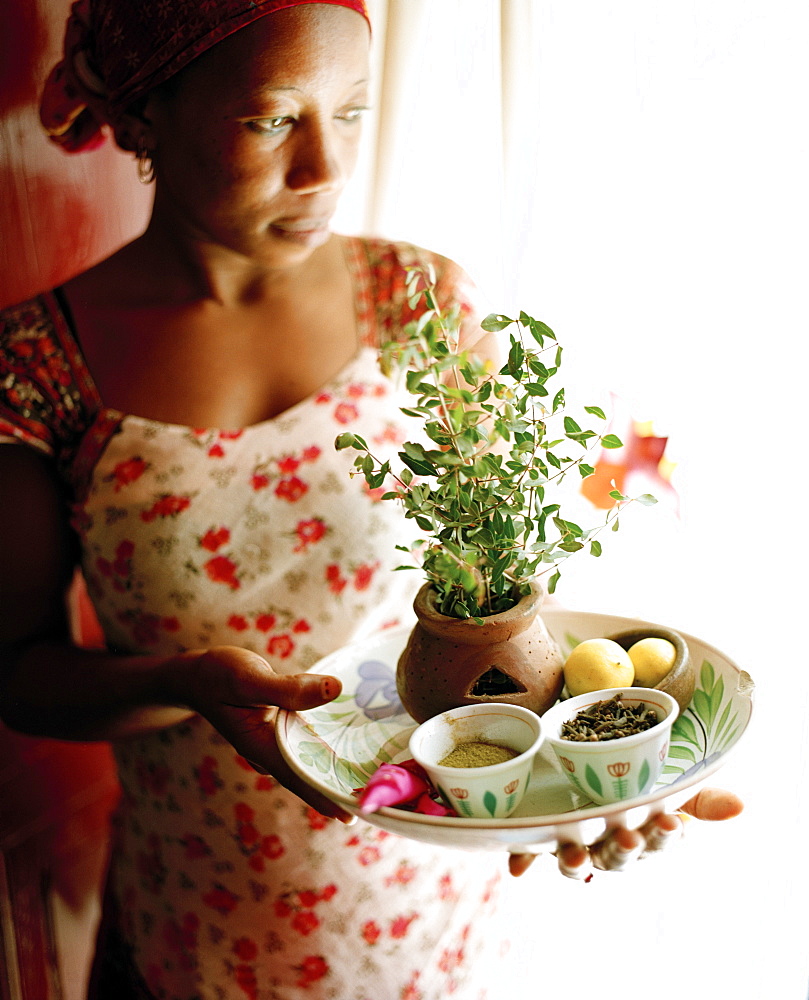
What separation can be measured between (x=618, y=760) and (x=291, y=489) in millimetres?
432

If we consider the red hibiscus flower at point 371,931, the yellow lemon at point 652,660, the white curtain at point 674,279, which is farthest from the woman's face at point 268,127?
the red hibiscus flower at point 371,931

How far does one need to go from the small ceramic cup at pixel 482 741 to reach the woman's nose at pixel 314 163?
50 cm

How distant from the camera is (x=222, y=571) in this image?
2.79 feet

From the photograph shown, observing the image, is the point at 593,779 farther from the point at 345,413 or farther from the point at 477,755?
the point at 345,413

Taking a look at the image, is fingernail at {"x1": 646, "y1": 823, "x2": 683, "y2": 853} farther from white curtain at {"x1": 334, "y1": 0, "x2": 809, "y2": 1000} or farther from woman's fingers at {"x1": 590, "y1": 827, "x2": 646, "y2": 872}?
white curtain at {"x1": 334, "y1": 0, "x2": 809, "y2": 1000}

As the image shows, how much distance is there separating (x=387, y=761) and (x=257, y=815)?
0.83 feet

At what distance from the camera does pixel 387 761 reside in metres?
0.73

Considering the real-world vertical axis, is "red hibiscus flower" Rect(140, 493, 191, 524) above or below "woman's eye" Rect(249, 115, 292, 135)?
below

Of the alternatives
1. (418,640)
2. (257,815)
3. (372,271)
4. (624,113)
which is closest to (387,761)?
(418,640)

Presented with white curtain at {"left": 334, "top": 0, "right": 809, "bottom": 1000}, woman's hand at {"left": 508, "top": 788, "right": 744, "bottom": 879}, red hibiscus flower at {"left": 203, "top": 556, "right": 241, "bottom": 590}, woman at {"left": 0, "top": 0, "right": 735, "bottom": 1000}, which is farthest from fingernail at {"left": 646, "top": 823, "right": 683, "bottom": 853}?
red hibiscus flower at {"left": 203, "top": 556, "right": 241, "bottom": 590}

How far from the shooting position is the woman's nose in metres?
0.78

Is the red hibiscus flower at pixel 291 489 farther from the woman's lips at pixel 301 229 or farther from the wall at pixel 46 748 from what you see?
the wall at pixel 46 748

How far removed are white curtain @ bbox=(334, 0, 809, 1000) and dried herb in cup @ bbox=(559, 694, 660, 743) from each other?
0.21 meters

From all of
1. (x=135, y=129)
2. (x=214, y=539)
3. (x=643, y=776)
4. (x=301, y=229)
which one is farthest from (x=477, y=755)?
(x=135, y=129)
